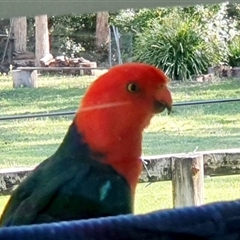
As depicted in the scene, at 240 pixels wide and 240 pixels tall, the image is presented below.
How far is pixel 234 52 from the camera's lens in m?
0.74

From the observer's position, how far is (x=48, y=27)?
0.64 m

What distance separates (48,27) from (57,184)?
7.7 inches

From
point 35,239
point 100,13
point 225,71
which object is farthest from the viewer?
point 225,71

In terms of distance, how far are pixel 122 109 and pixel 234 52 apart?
22cm

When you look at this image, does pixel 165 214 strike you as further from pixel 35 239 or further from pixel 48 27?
pixel 48 27

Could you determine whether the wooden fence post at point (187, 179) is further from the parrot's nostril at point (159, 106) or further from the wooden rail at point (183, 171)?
the parrot's nostril at point (159, 106)

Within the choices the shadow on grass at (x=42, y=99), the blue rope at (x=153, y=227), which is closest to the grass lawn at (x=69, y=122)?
the shadow on grass at (x=42, y=99)

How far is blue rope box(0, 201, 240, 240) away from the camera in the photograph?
0.34 meters

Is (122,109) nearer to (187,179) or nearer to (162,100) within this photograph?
(162,100)

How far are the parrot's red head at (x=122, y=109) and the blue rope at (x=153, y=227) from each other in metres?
0.25

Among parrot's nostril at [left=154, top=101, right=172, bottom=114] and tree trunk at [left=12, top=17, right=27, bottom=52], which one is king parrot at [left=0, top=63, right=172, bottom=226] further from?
tree trunk at [left=12, top=17, right=27, bottom=52]

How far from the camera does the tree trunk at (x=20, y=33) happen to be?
2.04 feet

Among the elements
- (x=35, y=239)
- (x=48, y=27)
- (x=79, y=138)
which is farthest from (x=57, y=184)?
(x=35, y=239)

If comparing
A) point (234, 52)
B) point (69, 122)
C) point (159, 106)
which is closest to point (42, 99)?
point (69, 122)
